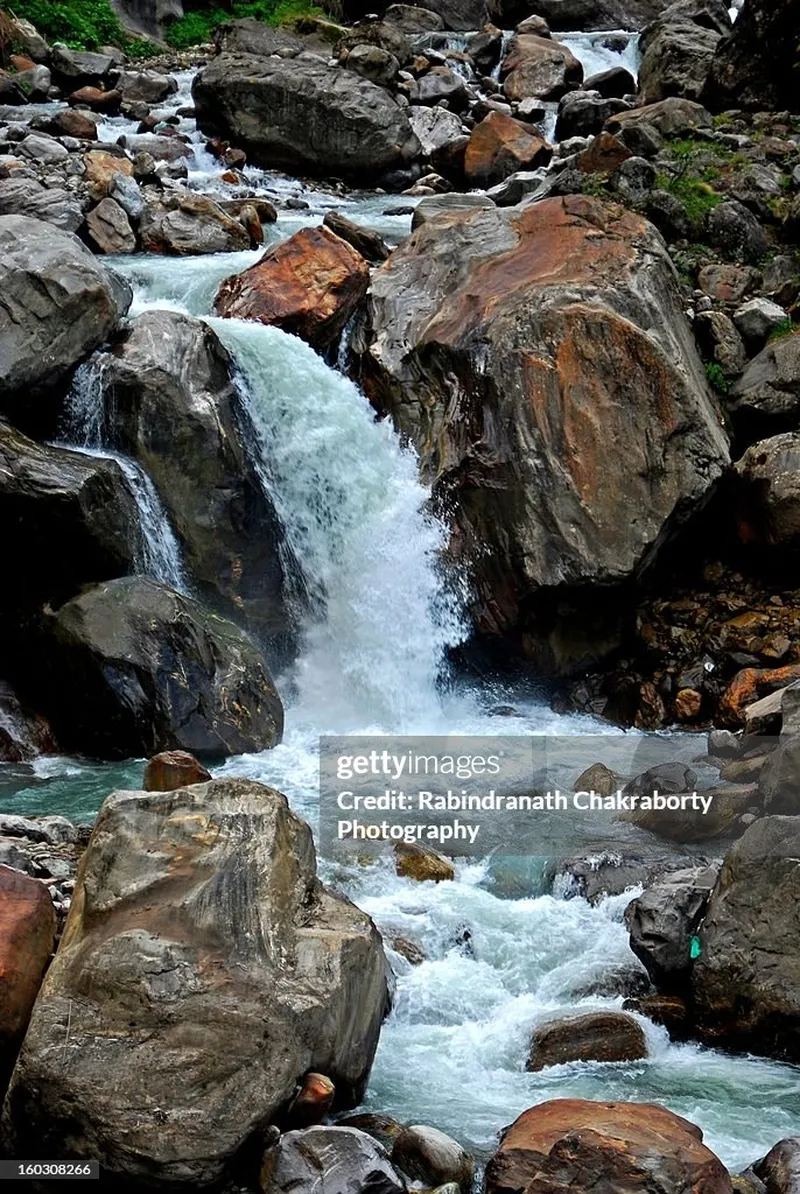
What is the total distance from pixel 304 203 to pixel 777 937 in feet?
55.6

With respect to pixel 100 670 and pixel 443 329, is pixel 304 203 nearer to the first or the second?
pixel 443 329

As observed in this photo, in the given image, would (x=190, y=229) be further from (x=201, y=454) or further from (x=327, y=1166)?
(x=327, y=1166)

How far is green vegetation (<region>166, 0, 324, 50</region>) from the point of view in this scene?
33406 mm

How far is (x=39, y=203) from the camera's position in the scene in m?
17.5

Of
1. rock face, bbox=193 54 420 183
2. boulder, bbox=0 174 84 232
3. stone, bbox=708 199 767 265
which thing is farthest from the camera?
rock face, bbox=193 54 420 183

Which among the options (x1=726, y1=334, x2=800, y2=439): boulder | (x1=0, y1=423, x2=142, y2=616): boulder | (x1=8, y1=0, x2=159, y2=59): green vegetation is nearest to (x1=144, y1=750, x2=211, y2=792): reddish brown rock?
(x1=0, y1=423, x2=142, y2=616): boulder

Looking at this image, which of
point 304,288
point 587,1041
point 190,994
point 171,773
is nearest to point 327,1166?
point 190,994

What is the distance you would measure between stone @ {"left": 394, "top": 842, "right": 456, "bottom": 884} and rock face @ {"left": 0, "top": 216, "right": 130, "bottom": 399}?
6.02 metres

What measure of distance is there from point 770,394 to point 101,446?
727 centimetres

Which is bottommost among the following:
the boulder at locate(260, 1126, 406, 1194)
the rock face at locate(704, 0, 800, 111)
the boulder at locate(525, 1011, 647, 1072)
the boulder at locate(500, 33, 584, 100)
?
the boulder at locate(525, 1011, 647, 1072)

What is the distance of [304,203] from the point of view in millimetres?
21531

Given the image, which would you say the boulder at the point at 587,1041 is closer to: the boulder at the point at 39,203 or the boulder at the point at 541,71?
the boulder at the point at 39,203

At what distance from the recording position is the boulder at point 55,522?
1116 cm

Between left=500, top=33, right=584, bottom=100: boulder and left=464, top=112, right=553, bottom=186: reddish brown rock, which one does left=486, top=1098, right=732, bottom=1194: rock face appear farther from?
left=500, top=33, right=584, bottom=100: boulder
